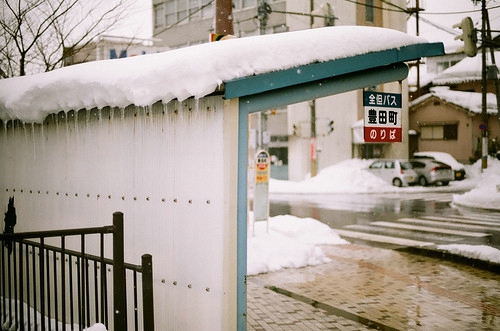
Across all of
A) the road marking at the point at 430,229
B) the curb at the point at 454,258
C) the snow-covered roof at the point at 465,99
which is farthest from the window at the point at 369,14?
the curb at the point at 454,258

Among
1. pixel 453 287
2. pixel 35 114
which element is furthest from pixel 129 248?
pixel 453 287

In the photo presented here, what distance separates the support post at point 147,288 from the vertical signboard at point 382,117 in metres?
3.16

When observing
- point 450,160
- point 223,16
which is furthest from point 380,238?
point 450,160

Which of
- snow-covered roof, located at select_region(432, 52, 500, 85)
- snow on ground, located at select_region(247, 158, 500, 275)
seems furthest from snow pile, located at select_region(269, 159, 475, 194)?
snow-covered roof, located at select_region(432, 52, 500, 85)

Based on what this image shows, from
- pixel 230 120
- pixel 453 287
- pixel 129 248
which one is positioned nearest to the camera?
pixel 230 120

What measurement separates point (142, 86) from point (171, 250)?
1.61 metres

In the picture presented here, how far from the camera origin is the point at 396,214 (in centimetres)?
1664

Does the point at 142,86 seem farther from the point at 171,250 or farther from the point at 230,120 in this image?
the point at 171,250

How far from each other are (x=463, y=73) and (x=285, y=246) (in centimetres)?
3009

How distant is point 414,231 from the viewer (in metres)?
13.2

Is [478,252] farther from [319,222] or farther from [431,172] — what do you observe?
[431,172]

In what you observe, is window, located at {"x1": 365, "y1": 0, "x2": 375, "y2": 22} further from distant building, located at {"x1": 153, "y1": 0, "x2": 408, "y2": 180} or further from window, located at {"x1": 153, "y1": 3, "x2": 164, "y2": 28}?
window, located at {"x1": 153, "y1": 3, "x2": 164, "y2": 28}

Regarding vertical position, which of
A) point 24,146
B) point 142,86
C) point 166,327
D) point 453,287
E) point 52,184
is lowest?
point 453,287

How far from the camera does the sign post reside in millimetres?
11523
